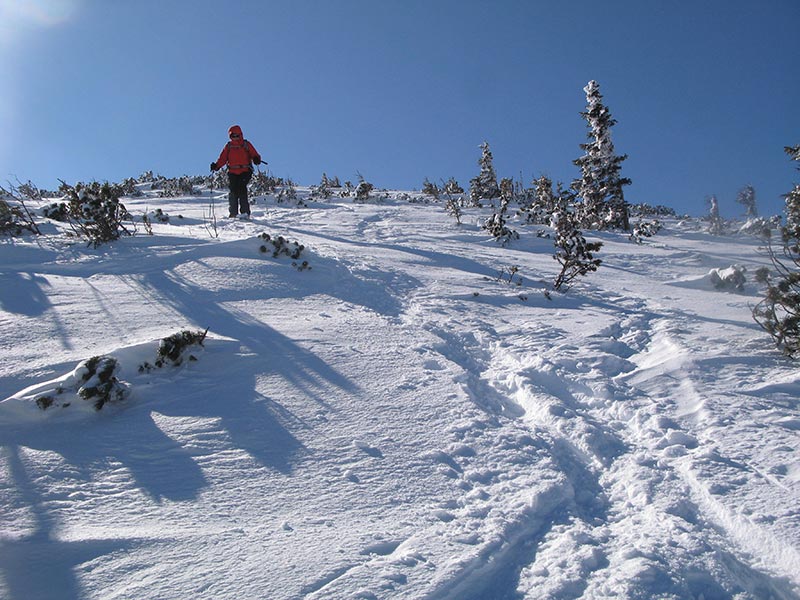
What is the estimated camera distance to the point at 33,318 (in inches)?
127

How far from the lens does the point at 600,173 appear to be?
642 inches

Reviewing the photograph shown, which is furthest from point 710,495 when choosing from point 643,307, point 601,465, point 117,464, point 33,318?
point 33,318

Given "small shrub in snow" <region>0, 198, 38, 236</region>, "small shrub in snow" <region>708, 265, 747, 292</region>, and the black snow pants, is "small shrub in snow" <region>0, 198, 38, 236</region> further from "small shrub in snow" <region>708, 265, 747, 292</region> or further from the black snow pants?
"small shrub in snow" <region>708, 265, 747, 292</region>

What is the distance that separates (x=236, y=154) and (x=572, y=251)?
312 inches

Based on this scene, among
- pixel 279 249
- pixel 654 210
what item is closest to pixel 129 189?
pixel 279 249

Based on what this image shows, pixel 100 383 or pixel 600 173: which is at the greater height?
pixel 600 173

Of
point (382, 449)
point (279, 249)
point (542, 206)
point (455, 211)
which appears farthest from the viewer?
point (542, 206)

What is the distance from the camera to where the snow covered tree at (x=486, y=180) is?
1789 centimetres

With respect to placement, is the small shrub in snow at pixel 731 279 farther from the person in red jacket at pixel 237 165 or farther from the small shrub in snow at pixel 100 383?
the person in red jacket at pixel 237 165

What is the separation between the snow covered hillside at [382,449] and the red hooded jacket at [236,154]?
6.08 meters

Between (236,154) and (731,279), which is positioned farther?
(236,154)

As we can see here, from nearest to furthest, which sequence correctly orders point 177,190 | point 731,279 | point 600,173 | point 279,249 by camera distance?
point 731,279 → point 279,249 → point 177,190 → point 600,173

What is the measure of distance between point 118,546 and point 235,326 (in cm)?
211

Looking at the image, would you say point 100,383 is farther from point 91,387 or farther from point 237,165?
point 237,165
